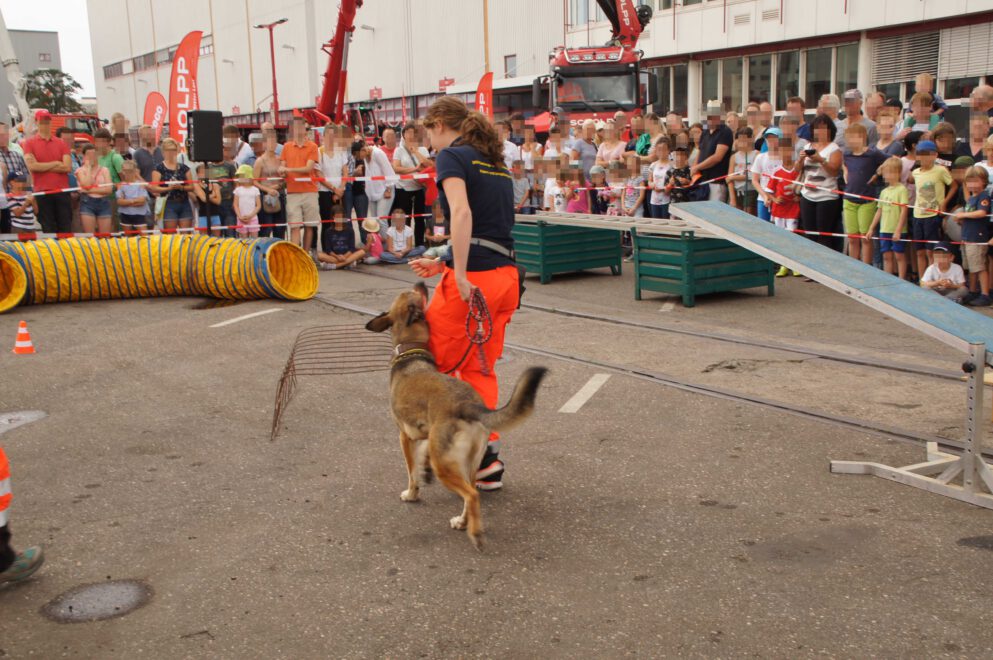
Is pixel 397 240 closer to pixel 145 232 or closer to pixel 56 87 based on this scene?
pixel 145 232

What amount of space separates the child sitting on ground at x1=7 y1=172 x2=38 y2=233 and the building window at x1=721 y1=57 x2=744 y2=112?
2042 cm

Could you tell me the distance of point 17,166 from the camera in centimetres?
1398

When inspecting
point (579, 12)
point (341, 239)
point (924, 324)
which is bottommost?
point (341, 239)

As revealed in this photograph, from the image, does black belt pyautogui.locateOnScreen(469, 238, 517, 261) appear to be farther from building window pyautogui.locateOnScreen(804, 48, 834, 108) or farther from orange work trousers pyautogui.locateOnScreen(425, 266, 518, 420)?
building window pyautogui.locateOnScreen(804, 48, 834, 108)

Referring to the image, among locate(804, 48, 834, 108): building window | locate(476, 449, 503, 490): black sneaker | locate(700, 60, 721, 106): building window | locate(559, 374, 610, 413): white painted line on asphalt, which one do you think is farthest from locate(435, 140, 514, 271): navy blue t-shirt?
locate(700, 60, 721, 106): building window

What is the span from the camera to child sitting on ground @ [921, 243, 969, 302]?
9.82 meters

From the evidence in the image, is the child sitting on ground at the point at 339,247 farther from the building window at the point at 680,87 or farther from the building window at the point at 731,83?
the building window at the point at 680,87

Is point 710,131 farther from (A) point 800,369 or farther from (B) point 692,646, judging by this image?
(B) point 692,646

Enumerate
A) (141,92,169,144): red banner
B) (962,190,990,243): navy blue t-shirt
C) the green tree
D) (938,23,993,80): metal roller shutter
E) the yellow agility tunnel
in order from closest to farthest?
(962,190,990,243): navy blue t-shirt < the yellow agility tunnel < (938,23,993,80): metal roller shutter < (141,92,169,144): red banner < the green tree

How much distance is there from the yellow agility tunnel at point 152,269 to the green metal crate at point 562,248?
9.43 ft

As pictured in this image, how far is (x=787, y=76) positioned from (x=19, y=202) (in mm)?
20724

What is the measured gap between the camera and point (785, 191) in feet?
39.0

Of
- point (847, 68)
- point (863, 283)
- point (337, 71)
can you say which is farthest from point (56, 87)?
point (863, 283)

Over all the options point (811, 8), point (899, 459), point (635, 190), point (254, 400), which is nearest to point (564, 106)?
point (635, 190)
